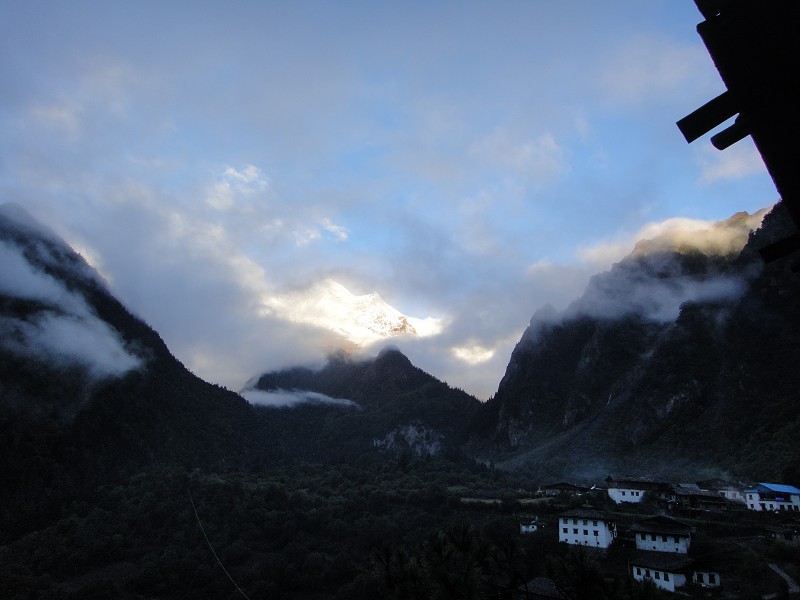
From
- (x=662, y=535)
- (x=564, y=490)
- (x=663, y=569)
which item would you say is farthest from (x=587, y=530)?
(x=564, y=490)

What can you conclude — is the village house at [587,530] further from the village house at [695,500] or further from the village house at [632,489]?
the village house at [632,489]

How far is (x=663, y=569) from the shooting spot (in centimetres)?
5091

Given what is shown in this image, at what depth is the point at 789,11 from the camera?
11.8 ft

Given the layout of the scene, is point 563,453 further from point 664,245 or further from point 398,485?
point 664,245

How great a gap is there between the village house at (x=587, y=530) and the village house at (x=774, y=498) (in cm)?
2336

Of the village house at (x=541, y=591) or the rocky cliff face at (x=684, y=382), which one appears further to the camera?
the rocky cliff face at (x=684, y=382)

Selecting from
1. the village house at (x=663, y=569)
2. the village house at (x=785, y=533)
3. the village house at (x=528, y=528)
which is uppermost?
the village house at (x=785, y=533)

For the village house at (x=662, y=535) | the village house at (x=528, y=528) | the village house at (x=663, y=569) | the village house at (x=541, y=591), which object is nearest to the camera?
the village house at (x=541, y=591)

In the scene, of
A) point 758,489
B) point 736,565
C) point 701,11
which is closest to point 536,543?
point 736,565

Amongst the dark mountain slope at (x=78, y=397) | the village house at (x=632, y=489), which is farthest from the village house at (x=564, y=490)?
the dark mountain slope at (x=78, y=397)

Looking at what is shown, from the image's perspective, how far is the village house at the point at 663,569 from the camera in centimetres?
4987

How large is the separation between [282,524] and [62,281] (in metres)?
116

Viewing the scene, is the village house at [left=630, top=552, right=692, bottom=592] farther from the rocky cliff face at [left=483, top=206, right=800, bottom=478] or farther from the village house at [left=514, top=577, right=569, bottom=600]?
the rocky cliff face at [left=483, top=206, right=800, bottom=478]

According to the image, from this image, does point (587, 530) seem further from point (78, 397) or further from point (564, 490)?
point (78, 397)
